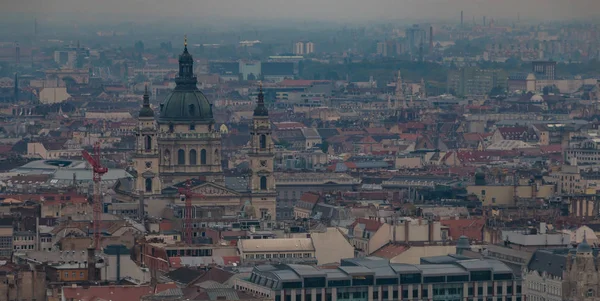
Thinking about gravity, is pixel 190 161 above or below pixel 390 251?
below

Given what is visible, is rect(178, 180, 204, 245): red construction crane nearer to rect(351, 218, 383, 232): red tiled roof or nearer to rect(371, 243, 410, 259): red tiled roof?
rect(351, 218, 383, 232): red tiled roof

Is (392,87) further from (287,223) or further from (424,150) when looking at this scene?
(287,223)

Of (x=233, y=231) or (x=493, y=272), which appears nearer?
(x=493, y=272)

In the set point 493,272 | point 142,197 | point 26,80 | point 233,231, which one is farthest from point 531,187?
point 26,80

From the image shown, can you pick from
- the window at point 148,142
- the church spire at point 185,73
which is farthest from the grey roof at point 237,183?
the church spire at point 185,73

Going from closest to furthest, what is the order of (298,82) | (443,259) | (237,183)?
1. (443,259)
2. (237,183)
3. (298,82)

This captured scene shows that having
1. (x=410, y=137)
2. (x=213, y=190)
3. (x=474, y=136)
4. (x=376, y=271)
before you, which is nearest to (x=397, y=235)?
(x=376, y=271)

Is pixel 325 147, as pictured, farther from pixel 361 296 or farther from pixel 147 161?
pixel 361 296
